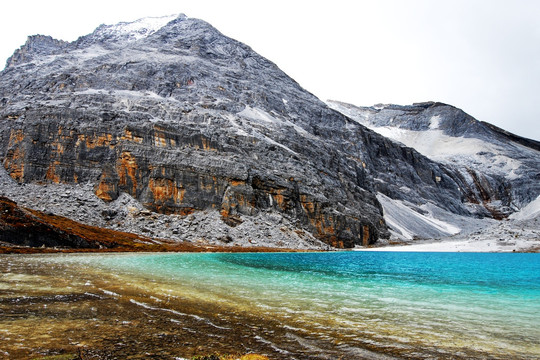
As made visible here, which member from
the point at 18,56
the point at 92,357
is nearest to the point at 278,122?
the point at 92,357

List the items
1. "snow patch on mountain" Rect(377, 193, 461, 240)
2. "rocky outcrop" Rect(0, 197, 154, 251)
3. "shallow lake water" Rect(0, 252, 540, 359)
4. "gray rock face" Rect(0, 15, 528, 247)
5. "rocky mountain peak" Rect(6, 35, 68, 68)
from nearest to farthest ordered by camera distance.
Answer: "shallow lake water" Rect(0, 252, 540, 359), "rocky outcrop" Rect(0, 197, 154, 251), "gray rock face" Rect(0, 15, 528, 247), "snow patch on mountain" Rect(377, 193, 461, 240), "rocky mountain peak" Rect(6, 35, 68, 68)

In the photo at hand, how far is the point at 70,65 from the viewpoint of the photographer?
413ft

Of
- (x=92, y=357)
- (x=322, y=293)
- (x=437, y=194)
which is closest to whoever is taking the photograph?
(x=92, y=357)

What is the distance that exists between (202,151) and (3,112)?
51.9 meters

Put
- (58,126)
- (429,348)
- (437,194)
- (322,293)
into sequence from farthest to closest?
(437,194) → (58,126) → (322,293) → (429,348)

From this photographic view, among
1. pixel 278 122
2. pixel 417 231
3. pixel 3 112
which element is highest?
pixel 278 122

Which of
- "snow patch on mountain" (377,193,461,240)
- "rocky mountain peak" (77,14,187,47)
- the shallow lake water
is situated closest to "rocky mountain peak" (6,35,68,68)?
"rocky mountain peak" (77,14,187,47)

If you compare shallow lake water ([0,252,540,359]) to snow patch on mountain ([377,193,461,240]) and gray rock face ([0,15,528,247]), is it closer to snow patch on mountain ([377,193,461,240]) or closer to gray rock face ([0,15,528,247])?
gray rock face ([0,15,528,247])

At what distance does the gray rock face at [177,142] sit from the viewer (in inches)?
3300

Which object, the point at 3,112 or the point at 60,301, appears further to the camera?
the point at 3,112

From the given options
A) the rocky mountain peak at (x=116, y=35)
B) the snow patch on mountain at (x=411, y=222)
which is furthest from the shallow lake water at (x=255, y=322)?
the rocky mountain peak at (x=116, y=35)

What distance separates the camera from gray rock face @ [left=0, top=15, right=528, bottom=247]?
8381 centimetres

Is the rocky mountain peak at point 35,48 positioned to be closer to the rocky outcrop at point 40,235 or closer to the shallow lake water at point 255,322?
the rocky outcrop at point 40,235

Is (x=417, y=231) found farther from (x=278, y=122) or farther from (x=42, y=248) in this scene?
(x=42, y=248)
